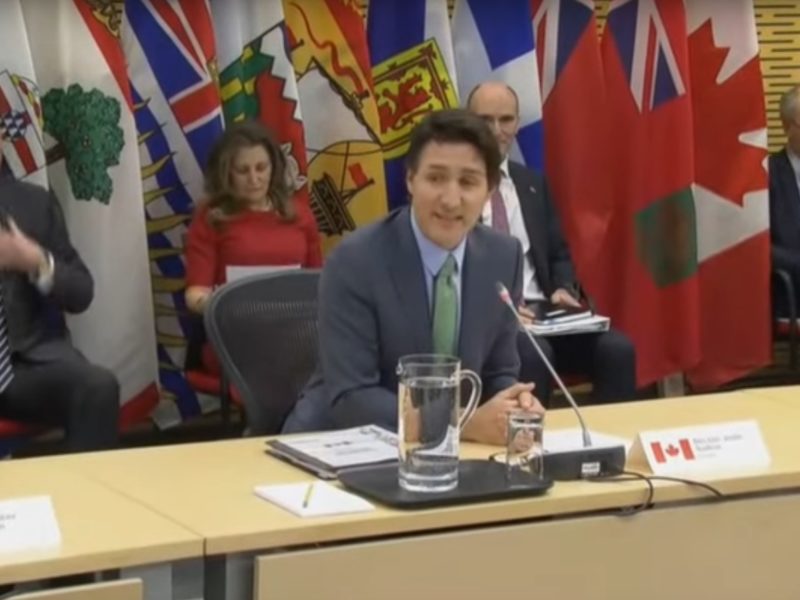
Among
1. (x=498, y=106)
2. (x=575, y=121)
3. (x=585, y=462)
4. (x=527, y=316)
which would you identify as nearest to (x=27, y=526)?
(x=585, y=462)

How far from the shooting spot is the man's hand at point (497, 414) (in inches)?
104

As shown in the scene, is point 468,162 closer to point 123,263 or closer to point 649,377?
point 123,263

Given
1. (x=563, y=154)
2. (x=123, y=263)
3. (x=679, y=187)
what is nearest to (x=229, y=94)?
(x=123, y=263)

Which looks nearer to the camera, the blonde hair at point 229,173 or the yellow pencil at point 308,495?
the yellow pencil at point 308,495

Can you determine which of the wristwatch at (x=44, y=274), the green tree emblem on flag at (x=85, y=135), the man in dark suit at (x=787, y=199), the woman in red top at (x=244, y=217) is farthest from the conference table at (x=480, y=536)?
the man in dark suit at (x=787, y=199)

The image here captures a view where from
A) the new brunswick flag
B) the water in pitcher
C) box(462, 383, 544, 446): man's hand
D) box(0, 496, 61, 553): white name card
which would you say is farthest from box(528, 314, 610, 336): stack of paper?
box(0, 496, 61, 553): white name card

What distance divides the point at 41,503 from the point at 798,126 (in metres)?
4.15

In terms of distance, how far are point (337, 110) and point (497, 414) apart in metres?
2.37

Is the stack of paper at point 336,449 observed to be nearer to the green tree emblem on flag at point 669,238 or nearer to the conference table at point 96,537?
the conference table at point 96,537

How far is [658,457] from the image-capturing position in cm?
248

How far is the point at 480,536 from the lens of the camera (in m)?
2.23

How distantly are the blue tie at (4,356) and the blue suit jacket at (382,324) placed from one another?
1119 mm

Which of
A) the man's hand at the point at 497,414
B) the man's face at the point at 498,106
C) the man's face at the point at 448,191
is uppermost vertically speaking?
the man's face at the point at 498,106

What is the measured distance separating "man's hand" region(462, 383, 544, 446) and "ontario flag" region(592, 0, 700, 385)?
2590 mm
